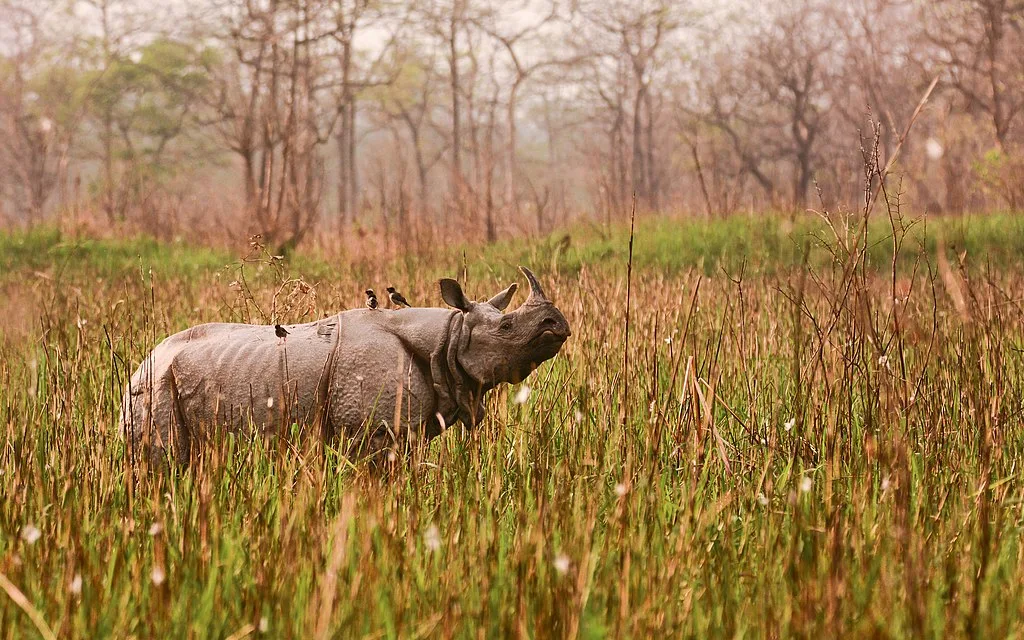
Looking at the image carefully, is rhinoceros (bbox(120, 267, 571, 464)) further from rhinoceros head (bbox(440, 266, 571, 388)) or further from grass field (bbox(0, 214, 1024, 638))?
grass field (bbox(0, 214, 1024, 638))

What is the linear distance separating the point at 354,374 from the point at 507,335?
1.51 feet

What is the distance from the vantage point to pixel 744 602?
6.24ft

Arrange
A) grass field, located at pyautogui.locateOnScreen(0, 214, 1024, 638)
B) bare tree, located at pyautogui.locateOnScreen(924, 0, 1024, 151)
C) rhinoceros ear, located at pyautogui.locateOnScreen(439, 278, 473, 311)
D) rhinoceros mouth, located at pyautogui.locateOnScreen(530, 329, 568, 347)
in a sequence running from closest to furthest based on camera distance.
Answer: grass field, located at pyautogui.locateOnScreen(0, 214, 1024, 638), rhinoceros mouth, located at pyautogui.locateOnScreen(530, 329, 568, 347), rhinoceros ear, located at pyautogui.locateOnScreen(439, 278, 473, 311), bare tree, located at pyautogui.locateOnScreen(924, 0, 1024, 151)

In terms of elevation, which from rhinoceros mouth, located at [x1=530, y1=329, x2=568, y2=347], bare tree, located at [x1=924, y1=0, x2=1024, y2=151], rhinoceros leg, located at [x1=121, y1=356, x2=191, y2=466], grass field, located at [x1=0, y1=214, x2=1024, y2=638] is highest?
bare tree, located at [x1=924, y1=0, x2=1024, y2=151]

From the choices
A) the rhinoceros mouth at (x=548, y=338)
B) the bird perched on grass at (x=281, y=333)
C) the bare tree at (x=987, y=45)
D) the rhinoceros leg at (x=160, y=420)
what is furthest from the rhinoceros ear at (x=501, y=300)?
the bare tree at (x=987, y=45)

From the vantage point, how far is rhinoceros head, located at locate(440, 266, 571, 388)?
2518 millimetres

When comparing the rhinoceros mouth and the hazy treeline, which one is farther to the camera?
the hazy treeline

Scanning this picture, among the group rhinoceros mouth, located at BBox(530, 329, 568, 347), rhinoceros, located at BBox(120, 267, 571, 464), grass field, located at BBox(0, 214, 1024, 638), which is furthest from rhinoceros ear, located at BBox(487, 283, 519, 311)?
grass field, located at BBox(0, 214, 1024, 638)

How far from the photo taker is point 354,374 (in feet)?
Answer: 8.70

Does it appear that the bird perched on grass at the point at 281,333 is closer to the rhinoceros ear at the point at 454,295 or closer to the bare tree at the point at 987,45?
the rhinoceros ear at the point at 454,295

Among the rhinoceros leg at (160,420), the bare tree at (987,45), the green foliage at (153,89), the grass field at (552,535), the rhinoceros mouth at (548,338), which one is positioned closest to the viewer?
the grass field at (552,535)

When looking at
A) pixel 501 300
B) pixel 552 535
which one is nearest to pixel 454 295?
pixel 501 300

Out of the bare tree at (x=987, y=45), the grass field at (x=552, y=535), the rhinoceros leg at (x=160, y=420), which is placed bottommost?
the grass field at (x=552, y=535)

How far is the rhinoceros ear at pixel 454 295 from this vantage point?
2.62 metres
